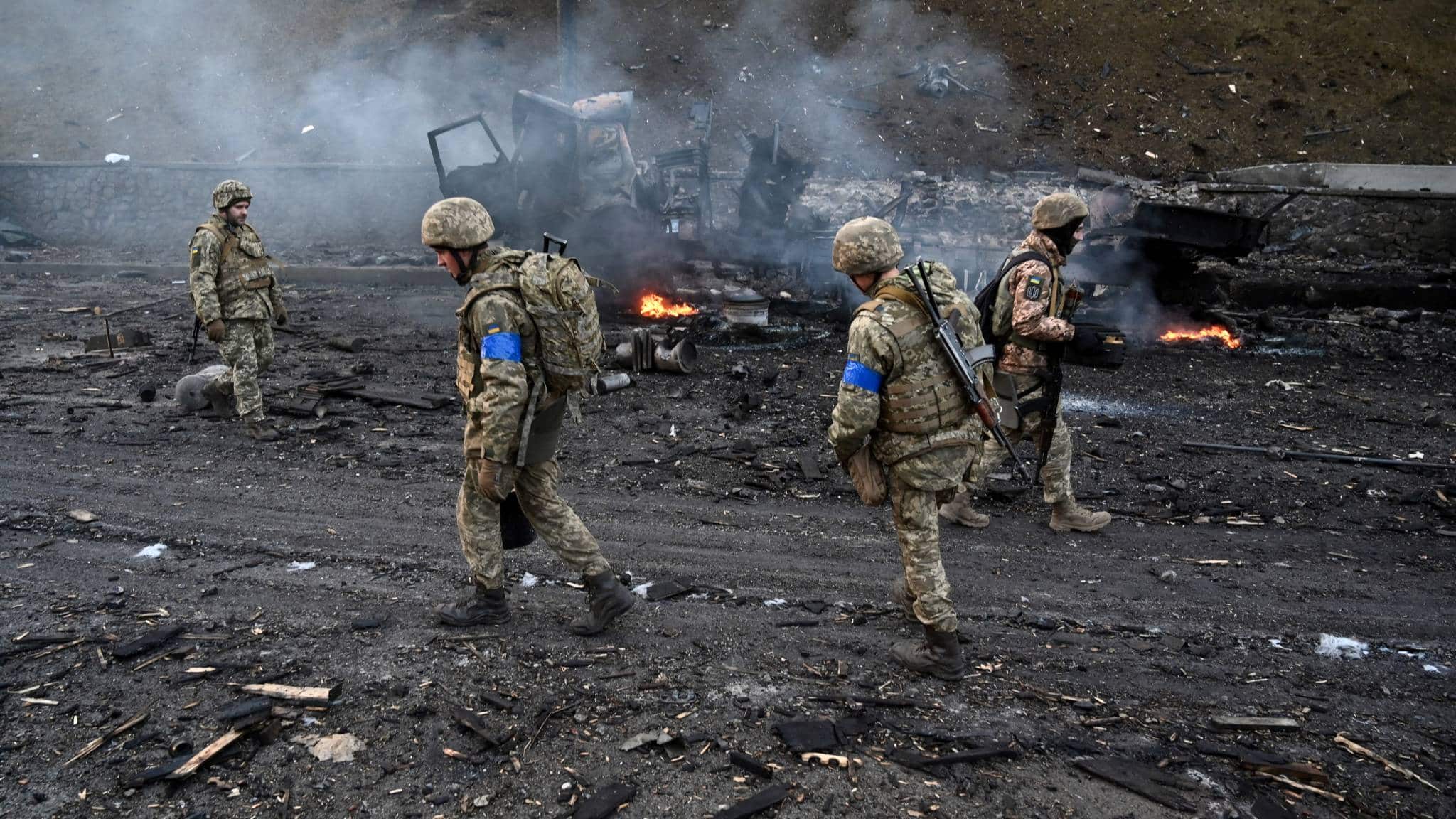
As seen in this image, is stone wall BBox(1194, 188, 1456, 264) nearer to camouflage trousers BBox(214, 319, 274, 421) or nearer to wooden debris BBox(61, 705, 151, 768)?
camouflage trousers BBox(214, 319, 274, 421)

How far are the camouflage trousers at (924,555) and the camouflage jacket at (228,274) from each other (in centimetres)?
547

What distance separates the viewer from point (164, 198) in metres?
17.8

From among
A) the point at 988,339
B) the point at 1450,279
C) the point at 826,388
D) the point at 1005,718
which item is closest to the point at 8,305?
the point at 826,388

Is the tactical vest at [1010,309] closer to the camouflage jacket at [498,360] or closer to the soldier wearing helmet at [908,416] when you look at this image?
the soldier wearing helmet at [908,416]

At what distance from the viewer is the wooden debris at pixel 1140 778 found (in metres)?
3.32

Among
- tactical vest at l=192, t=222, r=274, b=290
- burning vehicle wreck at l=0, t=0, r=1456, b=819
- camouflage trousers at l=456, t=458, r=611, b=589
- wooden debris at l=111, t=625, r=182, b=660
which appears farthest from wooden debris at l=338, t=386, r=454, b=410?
camouflage trousers at l=456, t=458, r=611, b=589

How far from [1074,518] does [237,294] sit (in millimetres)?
6413

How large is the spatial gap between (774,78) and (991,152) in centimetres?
545

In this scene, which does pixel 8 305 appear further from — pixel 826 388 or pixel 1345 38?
pixel 1345 38

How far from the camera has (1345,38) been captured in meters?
19.6

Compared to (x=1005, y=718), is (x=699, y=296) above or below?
above

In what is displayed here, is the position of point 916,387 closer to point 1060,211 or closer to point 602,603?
point 602,603

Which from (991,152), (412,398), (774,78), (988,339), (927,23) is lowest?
Result: (412,398)

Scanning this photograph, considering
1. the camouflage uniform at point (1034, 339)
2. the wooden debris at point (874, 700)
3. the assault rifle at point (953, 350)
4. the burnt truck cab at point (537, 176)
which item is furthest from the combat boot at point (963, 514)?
the burnt truck cab at point (537, 176)
